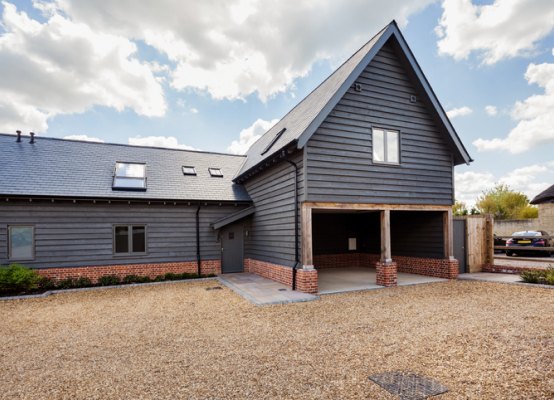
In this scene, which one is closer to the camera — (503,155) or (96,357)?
(96,357)

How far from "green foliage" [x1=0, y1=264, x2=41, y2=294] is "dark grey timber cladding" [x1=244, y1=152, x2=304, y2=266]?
25.4ft

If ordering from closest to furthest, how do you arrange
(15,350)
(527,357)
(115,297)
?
(527,357), (15,350), (115,297)

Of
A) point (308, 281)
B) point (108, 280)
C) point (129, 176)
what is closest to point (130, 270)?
point (108, 280)

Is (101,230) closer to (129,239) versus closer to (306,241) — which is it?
(129,239)

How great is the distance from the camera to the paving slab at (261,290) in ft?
26.2

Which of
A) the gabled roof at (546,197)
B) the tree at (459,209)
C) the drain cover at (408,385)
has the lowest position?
the drain cover at (408,385)

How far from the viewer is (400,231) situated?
13.3 m

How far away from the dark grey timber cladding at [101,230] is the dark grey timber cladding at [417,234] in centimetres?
774

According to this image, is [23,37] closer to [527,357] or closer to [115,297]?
[115,297]

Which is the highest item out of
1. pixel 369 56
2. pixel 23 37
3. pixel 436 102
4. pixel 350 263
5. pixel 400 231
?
pixel 23 37

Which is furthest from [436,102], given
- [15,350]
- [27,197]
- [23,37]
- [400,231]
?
[23,37]

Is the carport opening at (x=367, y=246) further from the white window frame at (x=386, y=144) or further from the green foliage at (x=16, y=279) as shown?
the green foliage at (x=16, y=279)

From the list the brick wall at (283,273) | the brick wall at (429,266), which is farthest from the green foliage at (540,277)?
the brick wall at (283,273)

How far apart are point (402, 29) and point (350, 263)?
34.7 ft
